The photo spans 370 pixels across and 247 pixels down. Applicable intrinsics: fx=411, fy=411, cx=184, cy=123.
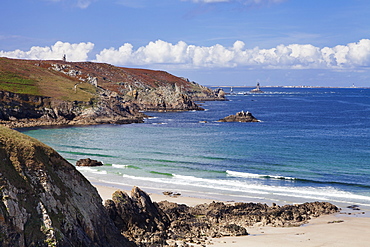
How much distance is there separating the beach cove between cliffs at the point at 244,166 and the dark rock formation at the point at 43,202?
7.99 m

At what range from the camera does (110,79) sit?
631 feet

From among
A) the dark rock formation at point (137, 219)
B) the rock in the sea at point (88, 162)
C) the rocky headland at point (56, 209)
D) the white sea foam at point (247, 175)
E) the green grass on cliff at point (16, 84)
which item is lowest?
the rock in the sea at point (88, 162)

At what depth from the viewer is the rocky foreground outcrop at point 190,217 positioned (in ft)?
72.9

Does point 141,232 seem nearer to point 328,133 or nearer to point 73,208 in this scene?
point 73,208

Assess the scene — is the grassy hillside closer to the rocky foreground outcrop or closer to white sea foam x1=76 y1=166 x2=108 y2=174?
white sea foam x1=76 y1=166 x2=108 y2=174

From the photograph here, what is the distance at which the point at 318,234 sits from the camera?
2452 cm

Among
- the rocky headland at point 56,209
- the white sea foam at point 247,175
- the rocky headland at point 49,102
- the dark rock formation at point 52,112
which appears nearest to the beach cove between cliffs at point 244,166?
the white sea foam at point 247,175

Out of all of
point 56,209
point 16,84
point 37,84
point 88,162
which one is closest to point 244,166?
point 88,162

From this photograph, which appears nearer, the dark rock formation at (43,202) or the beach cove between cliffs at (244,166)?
the dark rock formation at (43,202)

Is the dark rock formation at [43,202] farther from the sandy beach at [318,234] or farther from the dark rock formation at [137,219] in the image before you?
the sandy beach at [318,234]

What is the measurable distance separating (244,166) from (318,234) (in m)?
22.7

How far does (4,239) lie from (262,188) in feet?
90.5

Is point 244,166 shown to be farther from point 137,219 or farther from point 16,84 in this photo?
point 16,84

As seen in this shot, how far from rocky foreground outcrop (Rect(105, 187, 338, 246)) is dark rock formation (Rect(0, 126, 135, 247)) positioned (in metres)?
4.69
